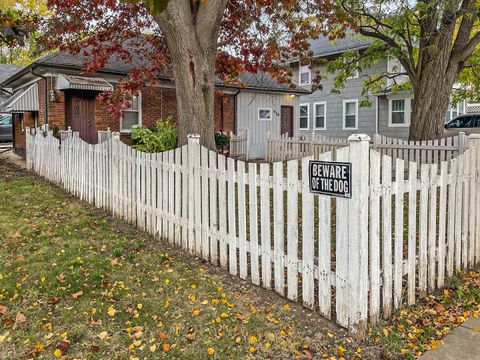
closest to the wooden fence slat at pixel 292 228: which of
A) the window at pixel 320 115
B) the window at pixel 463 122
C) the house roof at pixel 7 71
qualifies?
the window at pixel 463 122

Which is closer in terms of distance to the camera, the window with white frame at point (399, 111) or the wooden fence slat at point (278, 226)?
the wooden fence slat at point (278, 226)

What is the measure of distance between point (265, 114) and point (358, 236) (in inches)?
629

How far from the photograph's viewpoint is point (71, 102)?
13.8 meters

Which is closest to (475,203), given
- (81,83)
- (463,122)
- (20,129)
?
(81,83)

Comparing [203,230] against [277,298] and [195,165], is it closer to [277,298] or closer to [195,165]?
[195,165]

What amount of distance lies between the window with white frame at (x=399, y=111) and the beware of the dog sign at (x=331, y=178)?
19.9 m

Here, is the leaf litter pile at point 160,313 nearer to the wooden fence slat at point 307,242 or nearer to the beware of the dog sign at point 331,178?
the wooden fence slat at point 307,242

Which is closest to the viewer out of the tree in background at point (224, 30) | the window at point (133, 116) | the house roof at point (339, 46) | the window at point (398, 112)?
the tree in background at point (224, 30)

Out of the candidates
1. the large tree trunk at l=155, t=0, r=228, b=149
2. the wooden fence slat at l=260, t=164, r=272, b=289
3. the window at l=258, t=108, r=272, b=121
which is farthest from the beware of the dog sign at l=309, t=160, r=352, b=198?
the window at l=258, t=108, r=272, b=121

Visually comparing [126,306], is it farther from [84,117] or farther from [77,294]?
[84,117]

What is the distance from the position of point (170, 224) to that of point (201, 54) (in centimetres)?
249

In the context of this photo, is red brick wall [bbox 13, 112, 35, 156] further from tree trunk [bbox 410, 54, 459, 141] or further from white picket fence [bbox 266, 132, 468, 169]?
tree trunk [bbox 410, 54, 459, 141]

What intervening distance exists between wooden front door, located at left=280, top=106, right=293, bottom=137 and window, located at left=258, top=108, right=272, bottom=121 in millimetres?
1000

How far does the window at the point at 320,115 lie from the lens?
2522cm
